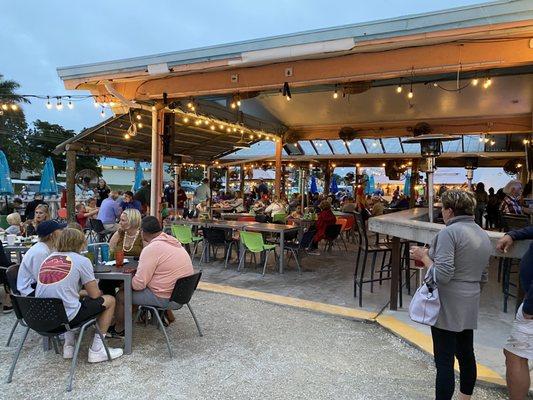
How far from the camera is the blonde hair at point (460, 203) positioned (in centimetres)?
215

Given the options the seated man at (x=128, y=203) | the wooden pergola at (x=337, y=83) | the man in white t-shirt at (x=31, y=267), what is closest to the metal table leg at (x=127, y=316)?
the man in white t-shirt at (x=31, y=267)

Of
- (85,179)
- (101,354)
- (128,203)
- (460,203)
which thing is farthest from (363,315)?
(85,179)

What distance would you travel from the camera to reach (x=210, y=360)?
3.13m

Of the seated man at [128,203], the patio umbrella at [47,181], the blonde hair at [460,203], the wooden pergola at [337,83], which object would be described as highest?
the wooden pergola at [337,83]

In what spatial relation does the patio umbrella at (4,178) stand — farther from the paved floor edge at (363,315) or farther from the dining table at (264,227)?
the paved floor edge at (363,315)

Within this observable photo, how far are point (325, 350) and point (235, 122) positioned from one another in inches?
302

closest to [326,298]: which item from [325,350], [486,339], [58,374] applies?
[325,350]

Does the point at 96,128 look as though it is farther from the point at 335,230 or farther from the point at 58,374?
the point at 58,374

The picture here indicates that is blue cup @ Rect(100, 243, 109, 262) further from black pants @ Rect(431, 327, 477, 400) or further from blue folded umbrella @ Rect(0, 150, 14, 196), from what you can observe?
blue folded umbrella @ Rect(0, 150, 14, 196)

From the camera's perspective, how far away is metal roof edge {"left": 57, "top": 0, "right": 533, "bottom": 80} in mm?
3762

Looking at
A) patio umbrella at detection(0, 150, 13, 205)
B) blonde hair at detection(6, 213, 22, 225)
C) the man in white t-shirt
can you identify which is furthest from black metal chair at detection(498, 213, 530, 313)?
patio umbrella at detection(0, 150, 13, 205)

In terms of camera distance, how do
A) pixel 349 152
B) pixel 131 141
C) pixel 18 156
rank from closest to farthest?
pixel 131 141 < pixel 349 152 < pixel 18 156

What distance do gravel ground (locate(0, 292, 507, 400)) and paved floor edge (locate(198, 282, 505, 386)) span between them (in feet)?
0.26

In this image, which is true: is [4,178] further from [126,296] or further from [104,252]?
[126,296]
